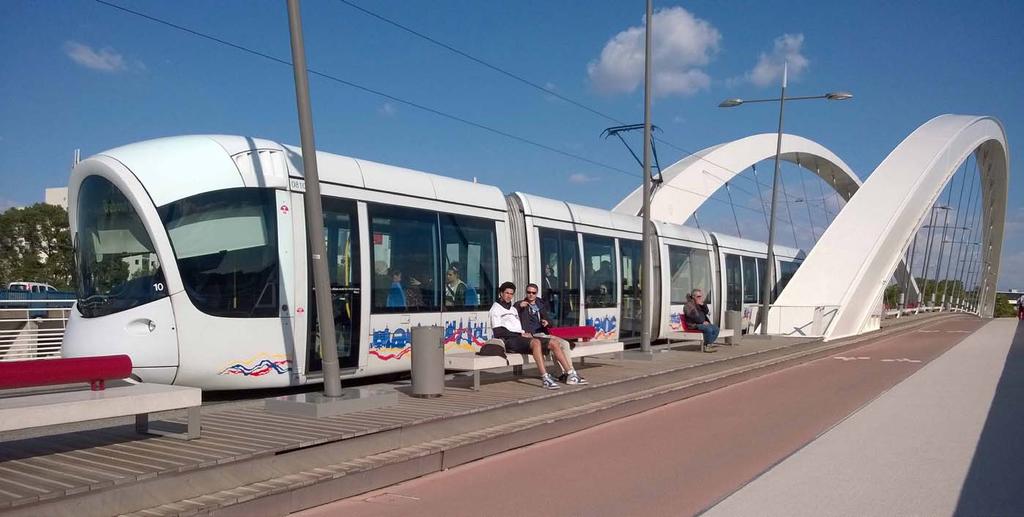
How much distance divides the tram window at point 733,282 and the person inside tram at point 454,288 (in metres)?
13.5

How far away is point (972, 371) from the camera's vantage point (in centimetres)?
1725

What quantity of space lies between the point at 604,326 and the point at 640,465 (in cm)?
913

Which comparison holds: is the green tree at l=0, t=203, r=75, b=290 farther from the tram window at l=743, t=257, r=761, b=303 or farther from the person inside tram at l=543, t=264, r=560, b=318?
the person inside tram at l=543, t=264, r=560, b=318

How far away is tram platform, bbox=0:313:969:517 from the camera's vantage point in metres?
5.26

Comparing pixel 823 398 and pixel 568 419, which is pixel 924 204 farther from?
pixel 568 419

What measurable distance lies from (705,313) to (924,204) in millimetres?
22458

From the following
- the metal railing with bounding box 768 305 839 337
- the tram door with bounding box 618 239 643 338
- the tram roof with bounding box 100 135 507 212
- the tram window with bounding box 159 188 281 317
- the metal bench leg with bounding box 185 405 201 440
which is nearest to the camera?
the metal bench leg with bounding box 185 405 201 440

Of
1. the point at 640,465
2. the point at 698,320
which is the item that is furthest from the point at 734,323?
the point at 640,465

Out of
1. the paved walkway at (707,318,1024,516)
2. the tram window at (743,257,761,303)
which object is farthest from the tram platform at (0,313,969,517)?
the tram window at (743,257,761,303)

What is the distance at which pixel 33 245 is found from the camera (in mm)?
43469

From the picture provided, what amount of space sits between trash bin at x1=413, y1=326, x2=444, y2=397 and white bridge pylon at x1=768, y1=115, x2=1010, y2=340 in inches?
785

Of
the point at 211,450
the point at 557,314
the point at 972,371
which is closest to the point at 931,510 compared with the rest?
the point at 211,450

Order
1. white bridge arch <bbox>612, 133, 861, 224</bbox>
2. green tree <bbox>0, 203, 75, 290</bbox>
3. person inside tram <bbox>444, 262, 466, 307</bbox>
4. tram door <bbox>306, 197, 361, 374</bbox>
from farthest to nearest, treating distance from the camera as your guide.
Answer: green tree <bbox>0, 203, 75, 290</bbox> → white bridge arch <bbox>612, 133, 861, 224</bbox> → person inside tram <bbox>444, 262, 466, 307</bbox> → tram door <bbox>306, 197, 361, 374</bbox>

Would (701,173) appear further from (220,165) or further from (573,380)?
(220,165)
